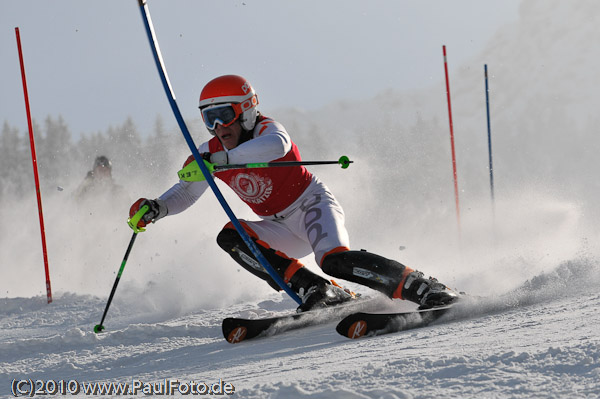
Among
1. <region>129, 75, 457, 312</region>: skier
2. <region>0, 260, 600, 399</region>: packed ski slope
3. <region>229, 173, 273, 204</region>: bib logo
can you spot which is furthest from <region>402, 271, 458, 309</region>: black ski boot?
<region>229, 173, 273, 204</region>: bib logo

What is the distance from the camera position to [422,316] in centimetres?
305

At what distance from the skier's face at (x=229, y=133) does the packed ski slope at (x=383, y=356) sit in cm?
110

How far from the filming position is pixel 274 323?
10.8ft

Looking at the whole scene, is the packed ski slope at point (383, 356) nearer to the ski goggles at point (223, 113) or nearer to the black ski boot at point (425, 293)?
the black ski boot at point (425, 293)

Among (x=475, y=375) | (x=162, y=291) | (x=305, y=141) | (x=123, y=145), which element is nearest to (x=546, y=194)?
(x=162, y=291)

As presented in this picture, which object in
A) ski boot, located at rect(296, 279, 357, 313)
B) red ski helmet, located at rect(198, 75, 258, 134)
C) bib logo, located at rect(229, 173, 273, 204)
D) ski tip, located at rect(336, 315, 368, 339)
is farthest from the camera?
bib logo, located at rect(229, 173, 273, 204)

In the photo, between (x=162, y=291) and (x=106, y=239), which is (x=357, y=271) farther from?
(x=106, y=239)

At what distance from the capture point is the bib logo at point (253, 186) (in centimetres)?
374

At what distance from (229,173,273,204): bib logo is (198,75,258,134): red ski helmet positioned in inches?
11.2

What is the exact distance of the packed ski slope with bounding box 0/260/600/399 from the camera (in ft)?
5.82

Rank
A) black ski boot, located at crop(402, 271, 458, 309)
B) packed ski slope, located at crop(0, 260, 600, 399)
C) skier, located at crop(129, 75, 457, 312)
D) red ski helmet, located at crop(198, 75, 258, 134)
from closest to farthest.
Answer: packed ski slope, located at crop(0, 260, 600, 399) → black ski boot, located at crop(402, 271, 458, 309) → skier, located at crop(129, 75, 457, 312) → red ski helmet, located at crop(198, 75, 258, 134)

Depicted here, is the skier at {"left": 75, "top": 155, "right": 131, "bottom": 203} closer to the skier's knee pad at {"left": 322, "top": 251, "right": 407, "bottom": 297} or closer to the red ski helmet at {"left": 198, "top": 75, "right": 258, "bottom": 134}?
the red ski helmet at {"left": 198, "top": 75, "right": 258, "bottom": 134}

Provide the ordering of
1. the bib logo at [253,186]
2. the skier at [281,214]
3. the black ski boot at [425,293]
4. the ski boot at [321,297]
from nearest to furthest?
the black ski boot at [425,293] < the skier at [281,214] < the ski boot at [321,297] < the bib logo at [253,186]

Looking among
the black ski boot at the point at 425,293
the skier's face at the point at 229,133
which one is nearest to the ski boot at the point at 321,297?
the black ski boot at the point at 425,293
